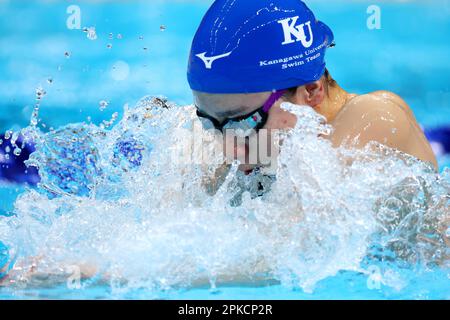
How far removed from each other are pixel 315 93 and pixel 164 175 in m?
0.56

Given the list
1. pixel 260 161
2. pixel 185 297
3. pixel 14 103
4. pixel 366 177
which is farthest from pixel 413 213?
pixel 14 103

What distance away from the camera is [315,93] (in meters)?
2.17

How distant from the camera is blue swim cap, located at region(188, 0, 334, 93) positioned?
2.02 m

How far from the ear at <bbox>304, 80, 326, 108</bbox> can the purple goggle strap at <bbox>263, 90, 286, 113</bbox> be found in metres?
0.09

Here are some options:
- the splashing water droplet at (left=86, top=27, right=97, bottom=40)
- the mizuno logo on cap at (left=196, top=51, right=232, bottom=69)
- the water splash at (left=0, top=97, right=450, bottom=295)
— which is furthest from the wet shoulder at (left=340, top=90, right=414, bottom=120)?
the splashing water droplet at (left=86, top=27, right=97, bottom=40)

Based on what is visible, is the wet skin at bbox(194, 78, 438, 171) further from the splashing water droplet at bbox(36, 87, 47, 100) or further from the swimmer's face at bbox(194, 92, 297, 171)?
the splashing water droplet at bbox(36, 87, 47, 100)

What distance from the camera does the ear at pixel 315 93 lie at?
7.06 ft

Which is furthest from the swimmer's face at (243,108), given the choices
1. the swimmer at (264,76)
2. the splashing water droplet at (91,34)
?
the splashing water droplet at (91,34)

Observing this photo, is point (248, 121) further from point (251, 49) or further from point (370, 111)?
point (370, 111)

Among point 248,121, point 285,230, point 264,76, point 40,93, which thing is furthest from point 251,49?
A: point 40,93

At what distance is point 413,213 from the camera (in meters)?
1.95

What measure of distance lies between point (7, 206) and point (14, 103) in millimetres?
1098
